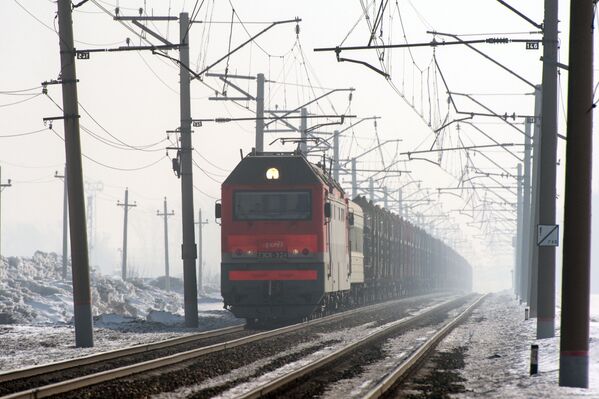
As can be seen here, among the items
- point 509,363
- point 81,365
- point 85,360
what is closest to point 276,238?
point 509,363

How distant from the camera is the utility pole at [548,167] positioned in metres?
22.7

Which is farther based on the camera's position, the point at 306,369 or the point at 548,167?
the point at 548,167

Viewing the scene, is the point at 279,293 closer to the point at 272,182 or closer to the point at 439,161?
the point at 272,182

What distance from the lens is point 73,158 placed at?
21.3 meters

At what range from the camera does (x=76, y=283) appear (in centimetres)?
2180

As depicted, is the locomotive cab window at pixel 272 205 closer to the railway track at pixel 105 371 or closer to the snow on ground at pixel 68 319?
the snow on ground at pixel 68 319

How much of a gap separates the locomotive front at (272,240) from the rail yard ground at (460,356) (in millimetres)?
2006

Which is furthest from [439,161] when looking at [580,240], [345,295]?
[580,240]

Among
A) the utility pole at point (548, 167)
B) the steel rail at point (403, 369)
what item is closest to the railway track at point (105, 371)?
the steel rail at point (403, 369)

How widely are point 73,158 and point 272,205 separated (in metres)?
6.64

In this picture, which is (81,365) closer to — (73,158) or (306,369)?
Answer: (306,369)

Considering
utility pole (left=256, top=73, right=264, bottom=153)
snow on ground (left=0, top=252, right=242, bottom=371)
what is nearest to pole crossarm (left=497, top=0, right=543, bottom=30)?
snow on ground (left=0, top=252, right=242, bottom=371)

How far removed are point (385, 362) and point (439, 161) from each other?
25.1 metres

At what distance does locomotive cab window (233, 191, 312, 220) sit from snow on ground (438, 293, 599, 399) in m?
4.76
